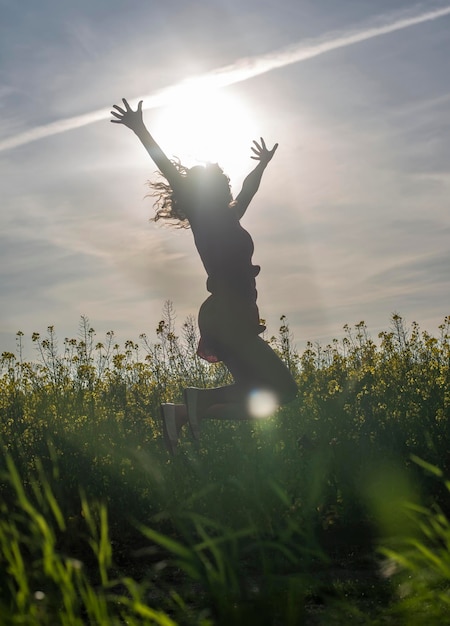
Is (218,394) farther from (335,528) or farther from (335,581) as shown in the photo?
(335,581)

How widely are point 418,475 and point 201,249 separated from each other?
84.1 inches

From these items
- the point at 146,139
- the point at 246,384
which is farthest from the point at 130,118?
the point at 246,384

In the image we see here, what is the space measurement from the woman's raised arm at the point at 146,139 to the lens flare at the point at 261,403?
1.57 meters

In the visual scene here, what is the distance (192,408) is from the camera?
548 cm

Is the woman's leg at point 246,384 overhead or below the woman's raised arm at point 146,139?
below

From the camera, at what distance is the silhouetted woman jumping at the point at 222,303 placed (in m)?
5.22

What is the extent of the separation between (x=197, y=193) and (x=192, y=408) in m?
1.55

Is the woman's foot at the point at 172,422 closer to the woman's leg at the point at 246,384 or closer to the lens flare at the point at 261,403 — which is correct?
the woman's leg at the point at 246,384

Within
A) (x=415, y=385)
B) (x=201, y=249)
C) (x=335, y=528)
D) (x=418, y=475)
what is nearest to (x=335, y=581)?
(x=335, y=528)

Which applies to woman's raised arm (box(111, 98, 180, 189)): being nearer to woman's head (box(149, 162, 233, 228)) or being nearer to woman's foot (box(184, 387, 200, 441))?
woman's head (box(149, 162, 233, 228))

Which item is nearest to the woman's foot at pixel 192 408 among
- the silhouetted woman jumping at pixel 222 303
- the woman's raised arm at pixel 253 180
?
the silhouetted woman jumping at pixel 222 303

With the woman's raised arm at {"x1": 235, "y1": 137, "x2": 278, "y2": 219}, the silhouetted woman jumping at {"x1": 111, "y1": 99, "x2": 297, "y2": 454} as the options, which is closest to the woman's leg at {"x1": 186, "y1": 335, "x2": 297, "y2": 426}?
the silhouetted woman jumping at {"x1": 111, "y1": 99, "x2": 297, "y2": 454}

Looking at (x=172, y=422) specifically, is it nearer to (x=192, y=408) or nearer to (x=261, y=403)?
(x=192, y=408)

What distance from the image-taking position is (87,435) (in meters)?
6.31
